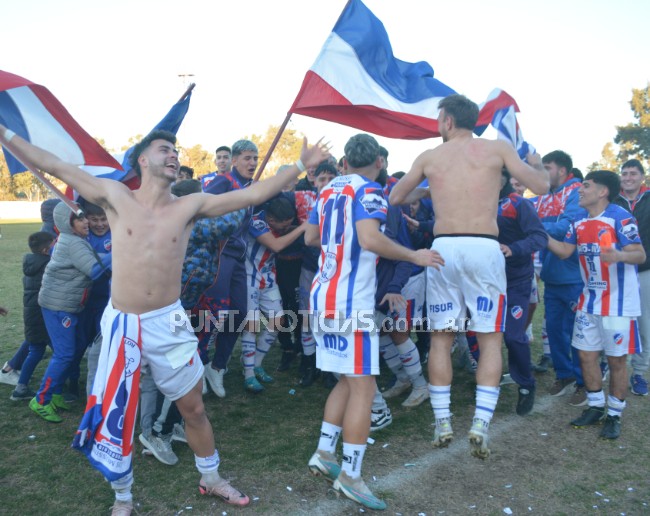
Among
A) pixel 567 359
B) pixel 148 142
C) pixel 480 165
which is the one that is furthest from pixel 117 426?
pixel 567 359

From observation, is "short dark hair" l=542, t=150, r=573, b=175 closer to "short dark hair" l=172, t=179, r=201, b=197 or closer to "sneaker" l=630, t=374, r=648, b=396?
"sneaker" l=630, t=374, r=648, b=396

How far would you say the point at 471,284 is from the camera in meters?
3.68

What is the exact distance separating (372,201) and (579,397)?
3.43 m

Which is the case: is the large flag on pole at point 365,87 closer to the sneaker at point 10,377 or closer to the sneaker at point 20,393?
the sneaker at point 20,393

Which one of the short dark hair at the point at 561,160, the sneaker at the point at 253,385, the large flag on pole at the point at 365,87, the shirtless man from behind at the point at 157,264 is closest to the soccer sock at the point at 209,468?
the shirtless man from behind at the point at 157,264

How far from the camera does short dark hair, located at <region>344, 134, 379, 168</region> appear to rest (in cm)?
351

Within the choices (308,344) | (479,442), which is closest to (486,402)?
(479,442)


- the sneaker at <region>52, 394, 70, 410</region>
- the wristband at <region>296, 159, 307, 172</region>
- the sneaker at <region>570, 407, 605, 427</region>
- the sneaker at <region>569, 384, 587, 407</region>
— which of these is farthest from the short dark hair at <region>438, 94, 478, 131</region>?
the sneaker at <region>52, 394, 70, 410</region>

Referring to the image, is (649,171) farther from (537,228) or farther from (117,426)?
(117,426)

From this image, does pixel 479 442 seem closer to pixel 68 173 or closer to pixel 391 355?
pixel 391 355

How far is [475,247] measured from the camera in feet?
11.8

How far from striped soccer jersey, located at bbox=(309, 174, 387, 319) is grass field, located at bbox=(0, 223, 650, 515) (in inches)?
51.1

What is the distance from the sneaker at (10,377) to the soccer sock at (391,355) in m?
3.85

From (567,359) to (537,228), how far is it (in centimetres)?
180
